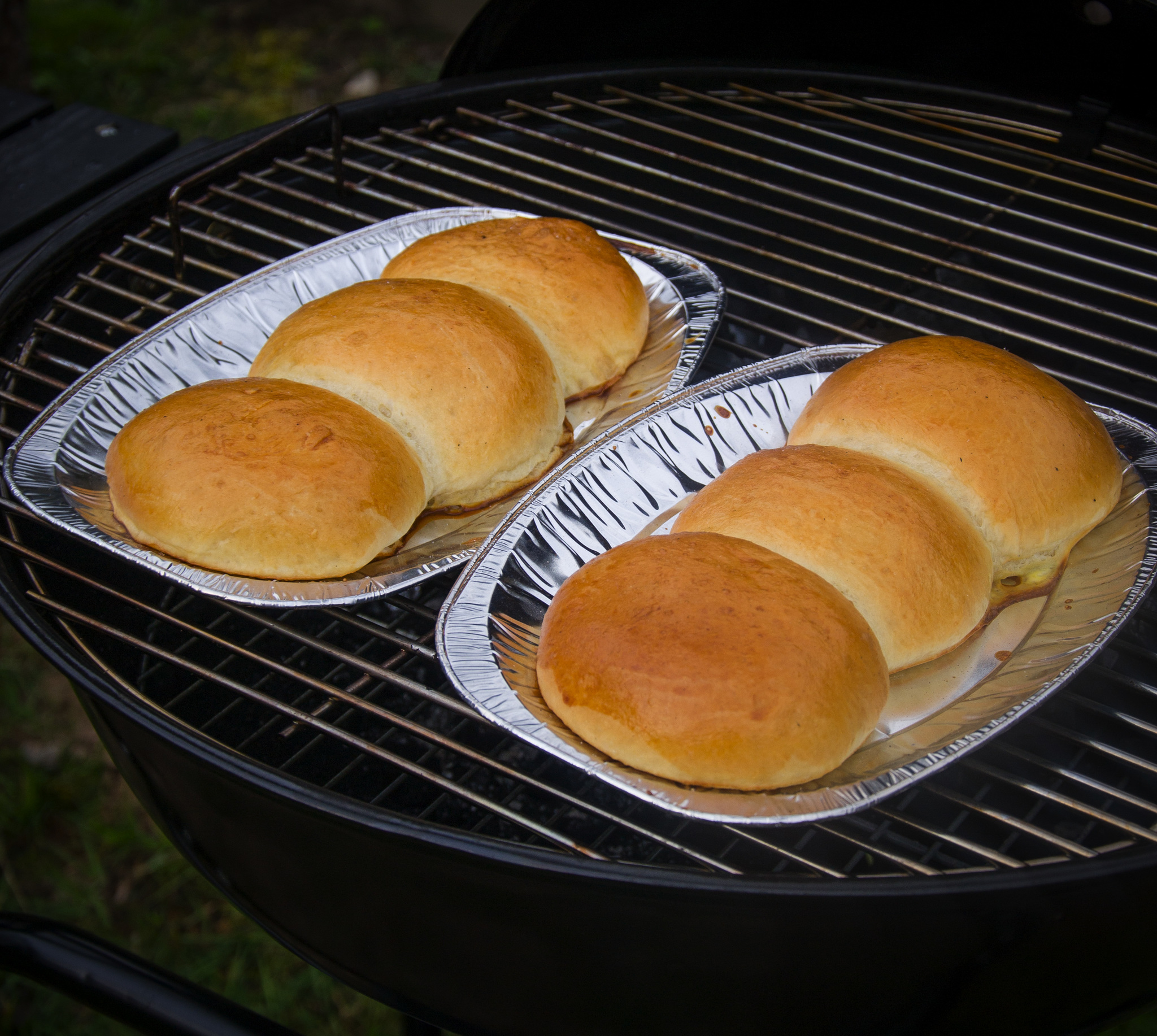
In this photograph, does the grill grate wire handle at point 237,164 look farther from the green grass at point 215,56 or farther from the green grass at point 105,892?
the green grass at point 215,56

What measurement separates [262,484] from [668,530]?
61 cm

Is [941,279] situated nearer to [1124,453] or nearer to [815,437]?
[1124,453]

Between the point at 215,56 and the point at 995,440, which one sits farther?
the point at 215,56

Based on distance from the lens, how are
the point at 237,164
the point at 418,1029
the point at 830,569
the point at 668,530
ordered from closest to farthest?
1. the point at 830,569
2. the point at 668,530
3. the point at 418,1029
4. the point at 237,164

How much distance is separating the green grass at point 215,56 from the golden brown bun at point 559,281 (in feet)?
11.9

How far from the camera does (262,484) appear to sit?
5.09 feet

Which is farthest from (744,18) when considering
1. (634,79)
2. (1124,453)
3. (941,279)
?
(1124,453)

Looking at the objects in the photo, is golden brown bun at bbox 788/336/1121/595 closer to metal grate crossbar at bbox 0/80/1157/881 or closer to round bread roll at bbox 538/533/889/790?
metal grate crossbar at bbox 0/80/1157/881

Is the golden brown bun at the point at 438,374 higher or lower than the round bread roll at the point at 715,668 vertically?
higher

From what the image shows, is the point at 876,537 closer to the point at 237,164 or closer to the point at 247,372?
the point at 247,372

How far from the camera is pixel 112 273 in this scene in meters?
2.12

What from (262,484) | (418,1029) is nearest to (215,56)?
(262,484)

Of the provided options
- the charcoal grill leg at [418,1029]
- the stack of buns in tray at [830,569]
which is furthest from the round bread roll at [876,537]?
the charcoal grill leg at [418,1029]

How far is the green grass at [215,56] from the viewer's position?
5.36 m
